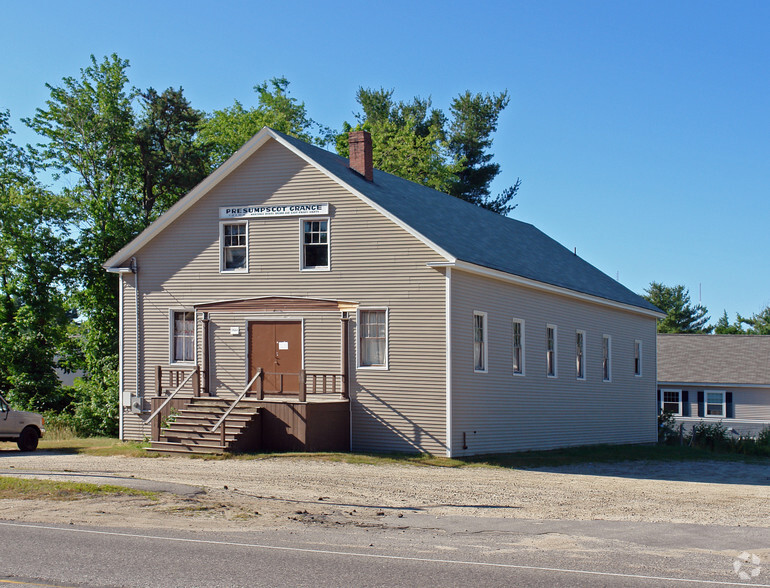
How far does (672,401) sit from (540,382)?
69.8 ft

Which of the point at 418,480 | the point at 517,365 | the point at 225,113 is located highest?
the point at 225,113

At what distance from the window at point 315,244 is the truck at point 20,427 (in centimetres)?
805

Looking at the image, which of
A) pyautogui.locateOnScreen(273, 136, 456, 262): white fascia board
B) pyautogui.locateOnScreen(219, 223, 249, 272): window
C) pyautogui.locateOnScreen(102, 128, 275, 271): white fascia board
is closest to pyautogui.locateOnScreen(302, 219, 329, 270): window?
pyautogui.locateOnScreen(273, 136, 456, 262): white fascia board

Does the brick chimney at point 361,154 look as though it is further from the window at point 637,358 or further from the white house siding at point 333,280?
the window at point 637,358

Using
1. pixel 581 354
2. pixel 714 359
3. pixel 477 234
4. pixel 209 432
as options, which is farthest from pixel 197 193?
pixel 714 359

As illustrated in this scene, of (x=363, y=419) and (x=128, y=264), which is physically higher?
(x=128, y=264)

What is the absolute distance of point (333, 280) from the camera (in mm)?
23859

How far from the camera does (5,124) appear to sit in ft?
123

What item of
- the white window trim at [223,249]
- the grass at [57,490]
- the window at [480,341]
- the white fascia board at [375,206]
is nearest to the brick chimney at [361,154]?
the white fascia board at [375,206]

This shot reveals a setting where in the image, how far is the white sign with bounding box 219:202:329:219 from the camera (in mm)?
24047

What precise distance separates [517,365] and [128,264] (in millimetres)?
11518

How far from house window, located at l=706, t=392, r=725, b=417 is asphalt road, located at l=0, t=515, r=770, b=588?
1342 inches

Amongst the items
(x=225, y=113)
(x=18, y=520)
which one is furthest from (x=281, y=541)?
(x=225, y=113)

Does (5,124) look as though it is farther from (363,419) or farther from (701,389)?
(701,389)
